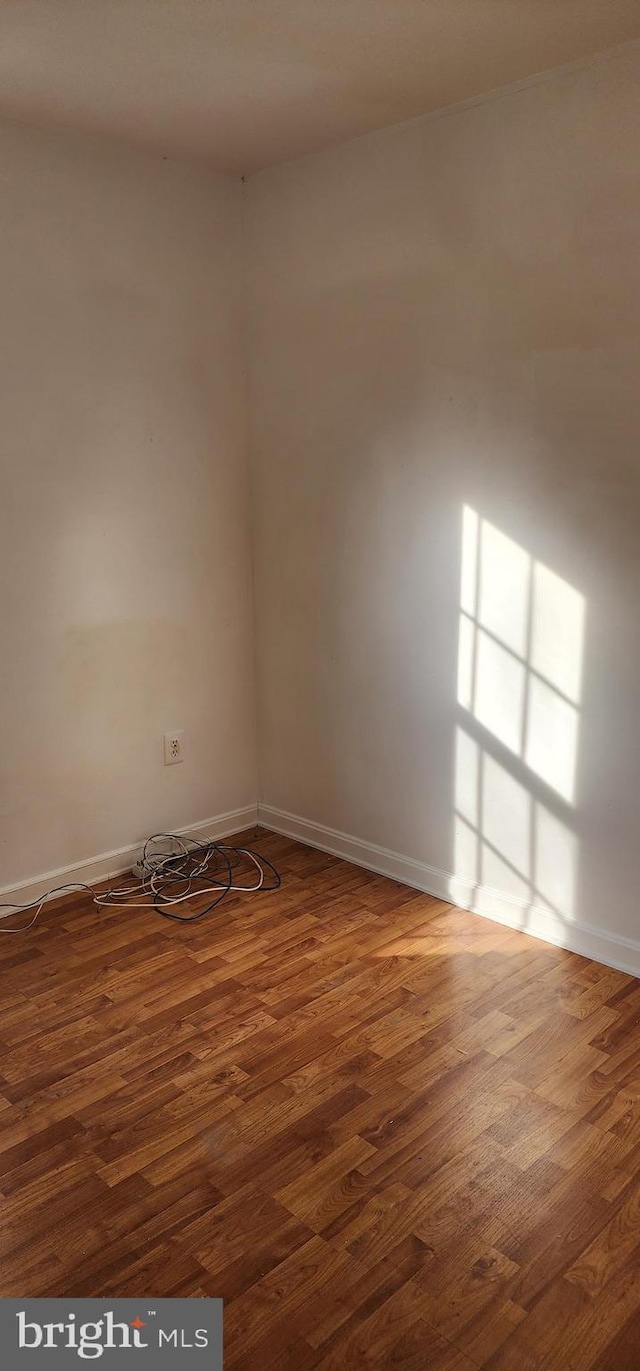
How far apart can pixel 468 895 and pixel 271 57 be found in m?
2.44

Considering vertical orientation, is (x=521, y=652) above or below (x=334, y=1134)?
above

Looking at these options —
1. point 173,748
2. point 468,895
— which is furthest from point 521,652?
point 173,748

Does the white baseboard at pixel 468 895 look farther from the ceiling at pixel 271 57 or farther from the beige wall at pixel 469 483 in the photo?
the ceiling at pixel 271 57

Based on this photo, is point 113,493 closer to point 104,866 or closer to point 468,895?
point 104,866

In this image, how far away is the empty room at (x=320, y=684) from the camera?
187 cm

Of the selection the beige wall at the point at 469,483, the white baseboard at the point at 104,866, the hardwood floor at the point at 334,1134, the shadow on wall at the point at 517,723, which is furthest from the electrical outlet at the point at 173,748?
the shadow on wall at the point at 517,723

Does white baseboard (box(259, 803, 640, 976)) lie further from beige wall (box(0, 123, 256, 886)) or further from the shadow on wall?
beige wall (box(0, 123, 256, 886))

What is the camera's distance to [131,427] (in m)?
3.24

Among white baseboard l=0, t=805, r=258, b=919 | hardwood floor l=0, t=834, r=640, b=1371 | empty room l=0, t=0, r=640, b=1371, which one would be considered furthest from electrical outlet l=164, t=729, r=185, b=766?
hardwood floor l=0, t=834, r=640, b=1371

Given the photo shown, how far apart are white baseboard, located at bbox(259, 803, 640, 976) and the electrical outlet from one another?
490 mm

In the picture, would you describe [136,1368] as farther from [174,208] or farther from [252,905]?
[174,208]

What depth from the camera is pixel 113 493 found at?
3.23 m

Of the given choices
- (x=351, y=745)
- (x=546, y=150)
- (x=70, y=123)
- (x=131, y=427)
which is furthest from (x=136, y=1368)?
(x=70, y=123)

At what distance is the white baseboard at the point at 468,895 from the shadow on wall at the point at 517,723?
2cm
